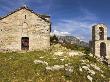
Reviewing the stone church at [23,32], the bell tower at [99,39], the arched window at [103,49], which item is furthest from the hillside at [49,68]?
the arched window at [103,49]

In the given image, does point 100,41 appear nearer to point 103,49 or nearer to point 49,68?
point 103,49

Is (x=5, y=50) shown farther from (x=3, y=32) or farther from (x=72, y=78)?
(x=72, y=78)

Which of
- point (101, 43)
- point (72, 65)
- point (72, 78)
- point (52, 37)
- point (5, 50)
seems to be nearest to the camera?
point (72, 78)

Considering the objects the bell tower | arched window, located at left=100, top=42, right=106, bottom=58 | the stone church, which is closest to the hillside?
the stone church

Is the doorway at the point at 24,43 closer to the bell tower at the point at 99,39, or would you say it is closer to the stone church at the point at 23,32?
the stone church at the point at 23,32

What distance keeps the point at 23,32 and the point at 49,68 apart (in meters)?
15.4

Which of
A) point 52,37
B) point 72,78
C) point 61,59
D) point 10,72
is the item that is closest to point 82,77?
point 72,78

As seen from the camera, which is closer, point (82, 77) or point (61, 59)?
point (82, 77)

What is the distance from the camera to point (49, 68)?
44844 millimetres

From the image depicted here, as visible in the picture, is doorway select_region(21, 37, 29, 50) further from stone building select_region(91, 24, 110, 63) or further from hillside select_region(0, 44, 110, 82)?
stone building select_region(91, 24, 110, 63)

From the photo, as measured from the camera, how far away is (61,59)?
4966 cm

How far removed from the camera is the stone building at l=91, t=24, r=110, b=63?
207 feet

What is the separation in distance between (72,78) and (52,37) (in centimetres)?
2671

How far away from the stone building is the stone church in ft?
36.7
